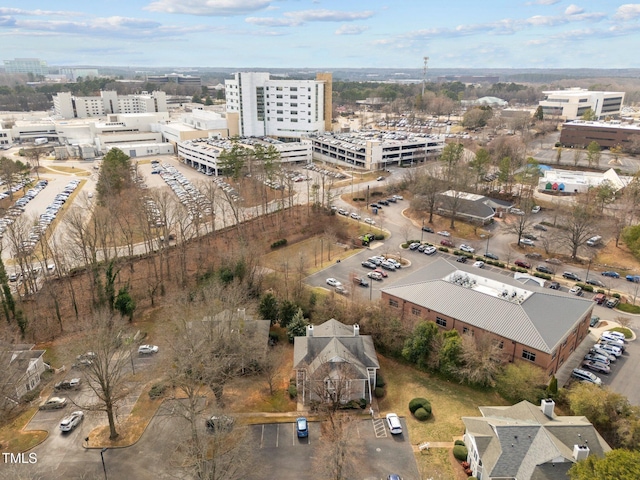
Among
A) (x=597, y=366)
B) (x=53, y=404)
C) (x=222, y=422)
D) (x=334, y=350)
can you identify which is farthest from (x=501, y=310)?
(x=53, y=404)

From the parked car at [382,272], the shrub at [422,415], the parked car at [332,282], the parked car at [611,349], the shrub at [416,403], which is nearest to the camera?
the shrub at [422,415]

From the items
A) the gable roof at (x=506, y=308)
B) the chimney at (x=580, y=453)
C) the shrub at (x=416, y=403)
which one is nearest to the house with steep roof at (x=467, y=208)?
the gable roof at (x=506, y=308)

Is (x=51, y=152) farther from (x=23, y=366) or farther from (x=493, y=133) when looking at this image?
(x=493, y=133)

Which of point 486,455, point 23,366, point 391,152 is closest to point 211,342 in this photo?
point 23,366

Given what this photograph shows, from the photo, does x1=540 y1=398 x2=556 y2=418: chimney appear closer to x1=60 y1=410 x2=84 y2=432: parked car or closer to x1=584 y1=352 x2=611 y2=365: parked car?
x1=584 y1=352 x2=611 y2=365: parked car

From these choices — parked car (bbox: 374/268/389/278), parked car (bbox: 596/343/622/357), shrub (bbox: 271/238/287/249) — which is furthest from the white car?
parked car (bbox: 596/343/622/357)

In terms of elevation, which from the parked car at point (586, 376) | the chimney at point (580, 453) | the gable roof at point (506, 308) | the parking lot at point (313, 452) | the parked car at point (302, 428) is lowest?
the parking lot at point (313, 452)

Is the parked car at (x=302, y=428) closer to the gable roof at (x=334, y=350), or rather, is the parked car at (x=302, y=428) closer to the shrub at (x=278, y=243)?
the gable roof at (x=334, y=350)
